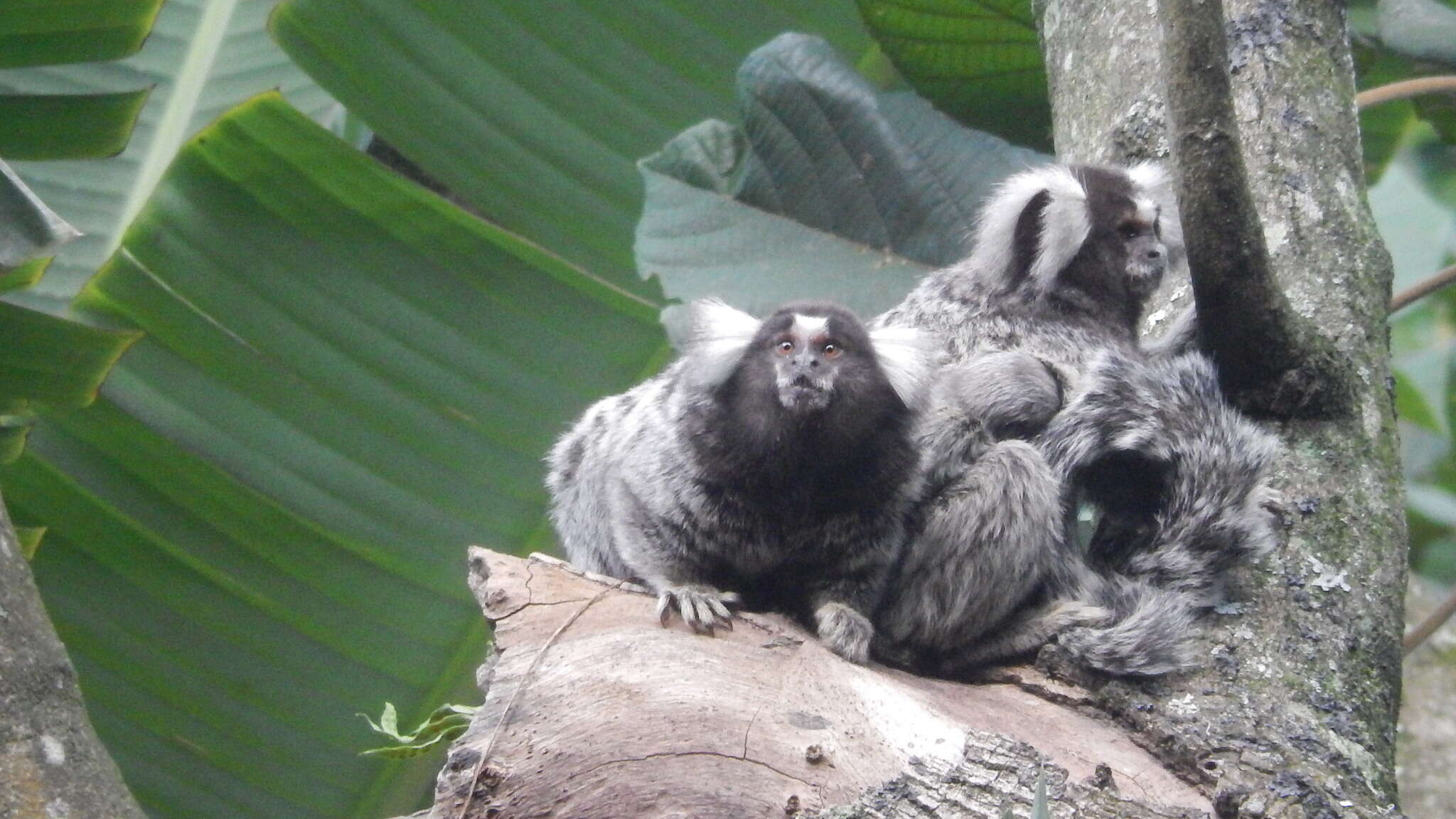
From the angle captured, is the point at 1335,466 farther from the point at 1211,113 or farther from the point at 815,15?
the point at 815,15

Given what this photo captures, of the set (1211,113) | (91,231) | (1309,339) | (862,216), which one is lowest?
(91,231)

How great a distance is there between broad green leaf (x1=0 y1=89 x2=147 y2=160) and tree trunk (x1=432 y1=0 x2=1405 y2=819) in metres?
2.35

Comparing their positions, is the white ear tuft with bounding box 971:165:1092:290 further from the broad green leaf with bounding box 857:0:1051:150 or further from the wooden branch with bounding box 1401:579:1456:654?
the wooden branch with bounding box 1401:579:1456:654

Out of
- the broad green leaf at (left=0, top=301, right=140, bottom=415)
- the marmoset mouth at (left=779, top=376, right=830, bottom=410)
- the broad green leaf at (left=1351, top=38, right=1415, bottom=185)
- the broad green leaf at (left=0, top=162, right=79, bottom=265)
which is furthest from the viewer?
the broad green leaf at (left=1351, top=38, right=1415, bottom=185)

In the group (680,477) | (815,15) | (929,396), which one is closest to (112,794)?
(680,477)

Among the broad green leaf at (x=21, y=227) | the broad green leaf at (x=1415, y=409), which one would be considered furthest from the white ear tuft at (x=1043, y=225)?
the broad green leaf at (x=1415, y=409)

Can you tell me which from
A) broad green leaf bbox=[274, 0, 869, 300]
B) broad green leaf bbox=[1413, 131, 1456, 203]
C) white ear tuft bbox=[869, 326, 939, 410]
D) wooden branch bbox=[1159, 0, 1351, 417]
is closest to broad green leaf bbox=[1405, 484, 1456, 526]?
broad green leaf bbox=[1413, 131, 1456, 203]

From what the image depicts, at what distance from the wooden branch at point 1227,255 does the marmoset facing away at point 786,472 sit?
27.0 inches

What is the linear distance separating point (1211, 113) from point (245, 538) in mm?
3568

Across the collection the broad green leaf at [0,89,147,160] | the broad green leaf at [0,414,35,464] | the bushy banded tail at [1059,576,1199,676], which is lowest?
the broad green leaf at [0,414,35,464]

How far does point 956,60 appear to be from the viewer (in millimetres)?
4883

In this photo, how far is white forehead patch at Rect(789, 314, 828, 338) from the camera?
3234mm

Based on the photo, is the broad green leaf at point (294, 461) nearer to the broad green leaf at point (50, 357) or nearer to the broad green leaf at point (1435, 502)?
the broad green leaf at point (50, 357)

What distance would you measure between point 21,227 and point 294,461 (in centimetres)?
154
